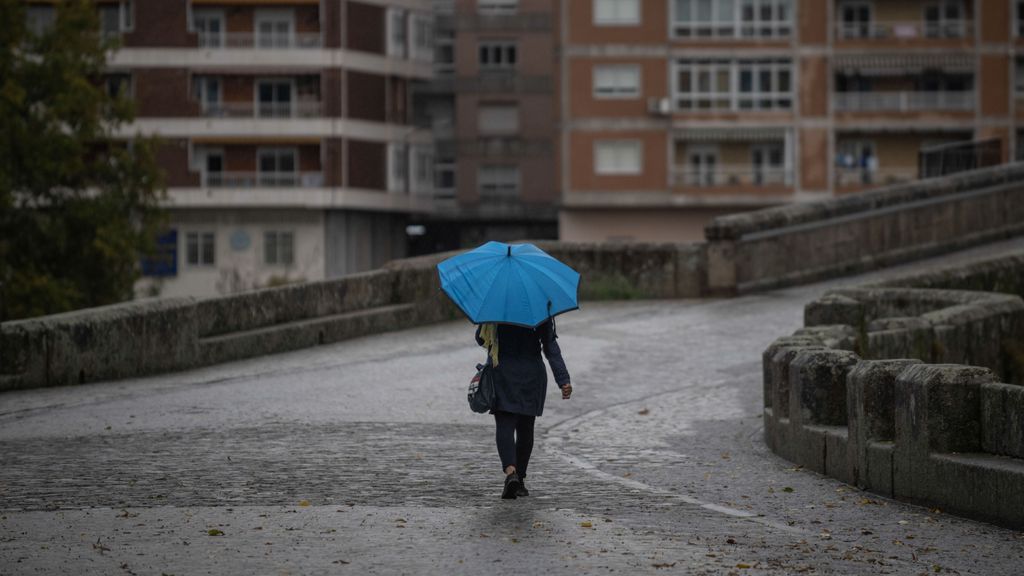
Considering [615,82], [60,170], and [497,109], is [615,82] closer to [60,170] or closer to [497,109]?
[497,109]

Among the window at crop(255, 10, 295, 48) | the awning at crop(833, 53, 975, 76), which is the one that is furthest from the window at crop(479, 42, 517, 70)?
the awning at crop(833, 53, 975, 76)

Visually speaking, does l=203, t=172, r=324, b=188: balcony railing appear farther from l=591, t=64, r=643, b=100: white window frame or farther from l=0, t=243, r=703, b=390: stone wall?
l=0, t=243, r=703, b=390: stone wall

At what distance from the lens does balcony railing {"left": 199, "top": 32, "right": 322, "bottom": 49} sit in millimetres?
62250

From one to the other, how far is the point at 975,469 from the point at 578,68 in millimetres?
53084

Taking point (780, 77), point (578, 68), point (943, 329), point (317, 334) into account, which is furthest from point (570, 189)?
point (943, 329)

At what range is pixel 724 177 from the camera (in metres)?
63.5

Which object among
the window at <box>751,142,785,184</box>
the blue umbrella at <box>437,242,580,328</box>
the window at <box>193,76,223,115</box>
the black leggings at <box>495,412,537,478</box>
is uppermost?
the window at <box>193,76,223,115</box>

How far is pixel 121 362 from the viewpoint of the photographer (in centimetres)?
1953

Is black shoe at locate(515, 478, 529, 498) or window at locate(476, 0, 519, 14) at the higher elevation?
window at locate(476, 0, 519, 14)

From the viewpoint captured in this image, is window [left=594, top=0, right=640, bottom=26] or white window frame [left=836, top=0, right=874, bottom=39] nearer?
window [left=594, top=0, right=640, bottom=26]

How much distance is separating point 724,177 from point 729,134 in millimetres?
1535

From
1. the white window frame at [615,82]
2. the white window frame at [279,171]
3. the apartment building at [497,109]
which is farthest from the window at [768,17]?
the white window frame at [279,171]

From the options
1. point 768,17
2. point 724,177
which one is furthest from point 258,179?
point 768,17

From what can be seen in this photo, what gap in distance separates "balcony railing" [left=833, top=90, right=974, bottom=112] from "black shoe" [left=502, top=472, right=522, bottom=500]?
5328 centimetres
